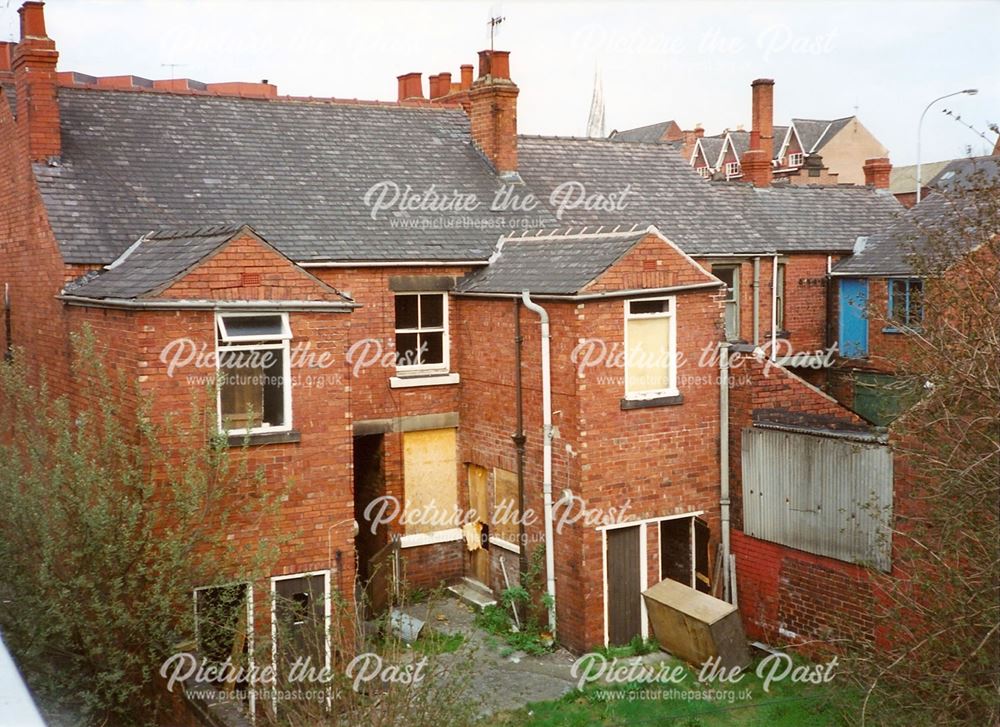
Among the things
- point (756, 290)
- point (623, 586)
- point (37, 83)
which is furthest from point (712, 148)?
point (37, 83)

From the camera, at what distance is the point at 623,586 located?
575 inches

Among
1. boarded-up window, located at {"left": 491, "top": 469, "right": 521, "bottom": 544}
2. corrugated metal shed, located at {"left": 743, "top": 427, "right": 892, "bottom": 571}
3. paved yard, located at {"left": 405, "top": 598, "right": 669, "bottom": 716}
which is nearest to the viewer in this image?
corrugated metal shed, located at {"left": 743, "top": 427, "right": 892, "bottom": 571}

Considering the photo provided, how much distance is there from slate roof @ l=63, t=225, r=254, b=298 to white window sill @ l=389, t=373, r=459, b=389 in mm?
4462

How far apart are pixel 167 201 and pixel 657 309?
331 inches

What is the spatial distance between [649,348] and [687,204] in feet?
25.2

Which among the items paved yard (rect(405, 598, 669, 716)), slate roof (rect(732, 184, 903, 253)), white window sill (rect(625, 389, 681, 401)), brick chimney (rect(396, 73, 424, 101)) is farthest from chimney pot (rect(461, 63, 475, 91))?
paved yard (rect(405, 598, 669, 716))

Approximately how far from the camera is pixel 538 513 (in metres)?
15.0

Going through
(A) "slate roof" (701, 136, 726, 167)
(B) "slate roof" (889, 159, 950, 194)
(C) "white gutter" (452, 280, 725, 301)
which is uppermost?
(A) "slate roof" (701, 136, 726, 167)

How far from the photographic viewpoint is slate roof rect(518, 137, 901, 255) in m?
20.3

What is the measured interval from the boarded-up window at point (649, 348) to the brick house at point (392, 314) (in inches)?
1.5


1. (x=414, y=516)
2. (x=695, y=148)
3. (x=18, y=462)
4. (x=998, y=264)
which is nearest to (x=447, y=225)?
(x=414, y=516)

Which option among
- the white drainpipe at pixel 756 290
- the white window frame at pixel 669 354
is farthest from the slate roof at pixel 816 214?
the white window frame at pixel 669 354

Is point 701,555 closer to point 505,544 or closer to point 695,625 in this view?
point 695,625

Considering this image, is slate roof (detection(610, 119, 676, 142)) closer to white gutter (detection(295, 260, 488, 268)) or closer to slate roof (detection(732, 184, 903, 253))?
slate roof (detection(732, 184, 903, 253))
